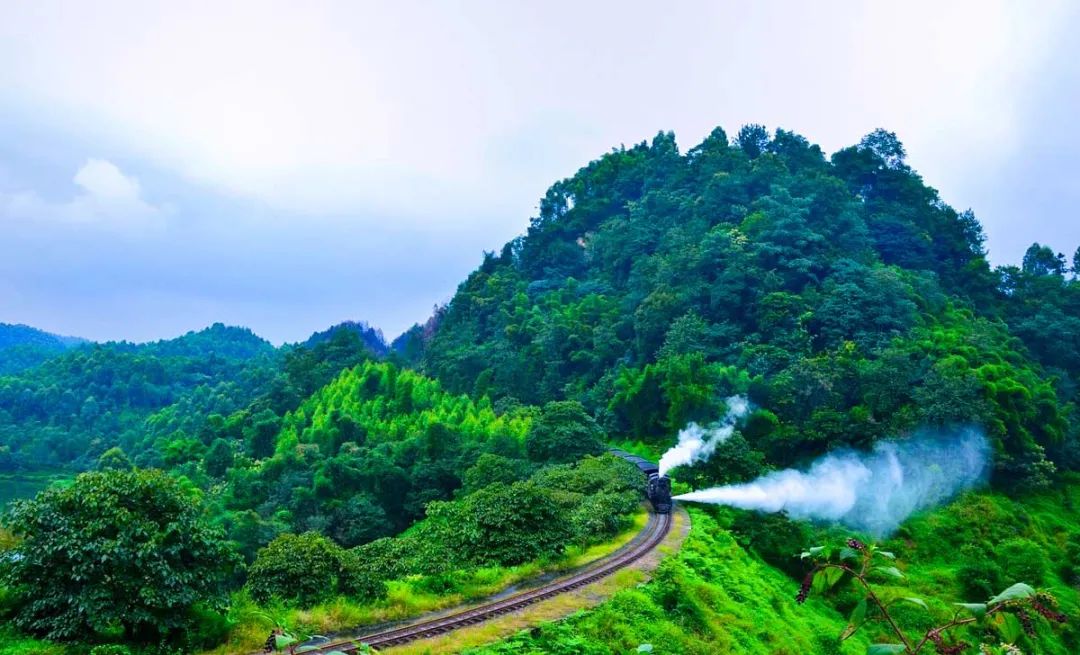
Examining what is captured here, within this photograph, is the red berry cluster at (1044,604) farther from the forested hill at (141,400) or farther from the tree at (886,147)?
the tree at (886,147)

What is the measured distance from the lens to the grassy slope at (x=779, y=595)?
1308cm

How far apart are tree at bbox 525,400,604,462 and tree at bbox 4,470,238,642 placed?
60.8 feet

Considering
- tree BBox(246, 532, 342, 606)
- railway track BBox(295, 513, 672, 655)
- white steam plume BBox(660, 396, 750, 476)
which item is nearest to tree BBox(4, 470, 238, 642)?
tree BBox(246, 532, 342, 606)

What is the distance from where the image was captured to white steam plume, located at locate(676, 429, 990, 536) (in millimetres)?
25078

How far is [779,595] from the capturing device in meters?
19.2

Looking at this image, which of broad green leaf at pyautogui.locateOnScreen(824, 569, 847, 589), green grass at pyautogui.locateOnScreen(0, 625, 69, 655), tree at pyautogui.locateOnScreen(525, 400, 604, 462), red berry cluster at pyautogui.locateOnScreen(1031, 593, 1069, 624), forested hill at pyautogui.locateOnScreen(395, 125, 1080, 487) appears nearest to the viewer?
red berry cluster at pyautogui.locateOnScreen(1031, 593, 1069, 624)

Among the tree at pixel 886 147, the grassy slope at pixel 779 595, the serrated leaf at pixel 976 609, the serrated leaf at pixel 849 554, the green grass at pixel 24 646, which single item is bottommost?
the grassy slope at pixel 779 595

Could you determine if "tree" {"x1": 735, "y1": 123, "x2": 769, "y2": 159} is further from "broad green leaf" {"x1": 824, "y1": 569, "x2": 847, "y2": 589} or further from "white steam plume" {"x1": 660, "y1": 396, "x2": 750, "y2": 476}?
"broad green leaf" {"x1": 824, "y1": 569, "x2": 847, "y2": 589}

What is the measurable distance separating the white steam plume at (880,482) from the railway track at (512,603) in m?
6.21

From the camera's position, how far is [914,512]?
26.0 metres

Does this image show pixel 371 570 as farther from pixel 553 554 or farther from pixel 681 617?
pixel 681 617

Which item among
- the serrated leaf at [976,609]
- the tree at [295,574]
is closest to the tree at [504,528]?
the tree at [295,574]

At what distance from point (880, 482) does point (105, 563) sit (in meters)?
26.1

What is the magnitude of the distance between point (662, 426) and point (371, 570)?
22.7m
